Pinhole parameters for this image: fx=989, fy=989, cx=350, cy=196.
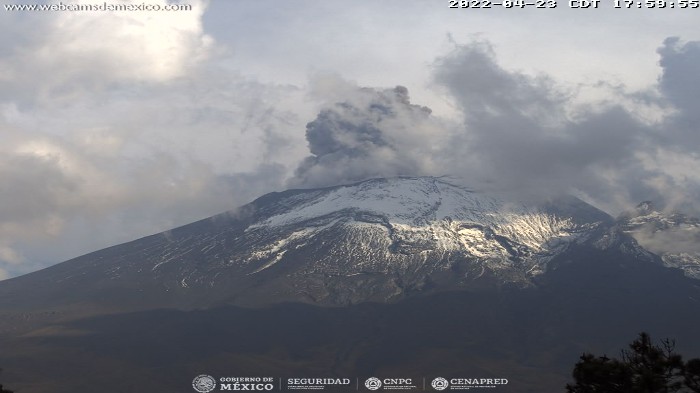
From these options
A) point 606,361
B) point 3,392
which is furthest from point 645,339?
point 3,392

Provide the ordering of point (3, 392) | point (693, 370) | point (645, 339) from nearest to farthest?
point (693, 370) < point (645, 339) < point (3, 392)

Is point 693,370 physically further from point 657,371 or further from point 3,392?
point 3,392

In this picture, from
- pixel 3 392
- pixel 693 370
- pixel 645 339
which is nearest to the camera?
pixel 693 370

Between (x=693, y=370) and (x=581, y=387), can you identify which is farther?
Answer: (x=581, y=387)

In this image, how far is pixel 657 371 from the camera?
4975 centimetres

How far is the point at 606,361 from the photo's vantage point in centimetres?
5506

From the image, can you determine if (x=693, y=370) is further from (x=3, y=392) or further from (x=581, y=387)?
(x=3, y=392)

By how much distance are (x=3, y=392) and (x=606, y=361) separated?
41201 mm

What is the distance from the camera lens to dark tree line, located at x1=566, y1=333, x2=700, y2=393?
47.4 meters

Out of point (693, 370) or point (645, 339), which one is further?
point (645, 339)

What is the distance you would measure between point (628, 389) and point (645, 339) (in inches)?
157

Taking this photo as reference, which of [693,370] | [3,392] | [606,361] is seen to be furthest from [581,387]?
[3,392]

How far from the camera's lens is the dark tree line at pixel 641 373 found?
47375mm

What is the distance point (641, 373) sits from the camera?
48.6 meters
